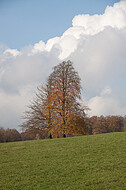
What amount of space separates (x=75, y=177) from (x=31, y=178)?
2.34 meters

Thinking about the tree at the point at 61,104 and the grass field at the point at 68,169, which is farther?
the tree at the point at 61,104

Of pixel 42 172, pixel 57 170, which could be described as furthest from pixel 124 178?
pixel 42 172

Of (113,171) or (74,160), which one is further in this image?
(74,160)

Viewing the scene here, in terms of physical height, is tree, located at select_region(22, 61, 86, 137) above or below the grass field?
above

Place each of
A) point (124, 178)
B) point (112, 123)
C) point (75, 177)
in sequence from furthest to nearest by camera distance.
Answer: point (112, 123) → point (75, 177) → point (124, 178)

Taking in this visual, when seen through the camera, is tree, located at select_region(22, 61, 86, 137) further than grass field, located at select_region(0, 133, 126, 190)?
Yes

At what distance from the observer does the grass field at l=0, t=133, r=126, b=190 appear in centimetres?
937

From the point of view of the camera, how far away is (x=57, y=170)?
11570mm

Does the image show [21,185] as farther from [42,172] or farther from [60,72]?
[60,72]

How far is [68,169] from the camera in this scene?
11516mm

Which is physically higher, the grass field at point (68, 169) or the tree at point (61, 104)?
the tree at point (61, 104)

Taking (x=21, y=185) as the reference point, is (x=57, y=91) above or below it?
above

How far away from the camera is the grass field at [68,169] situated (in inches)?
369

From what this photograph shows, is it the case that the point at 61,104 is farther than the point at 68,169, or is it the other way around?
the point at 61,104
